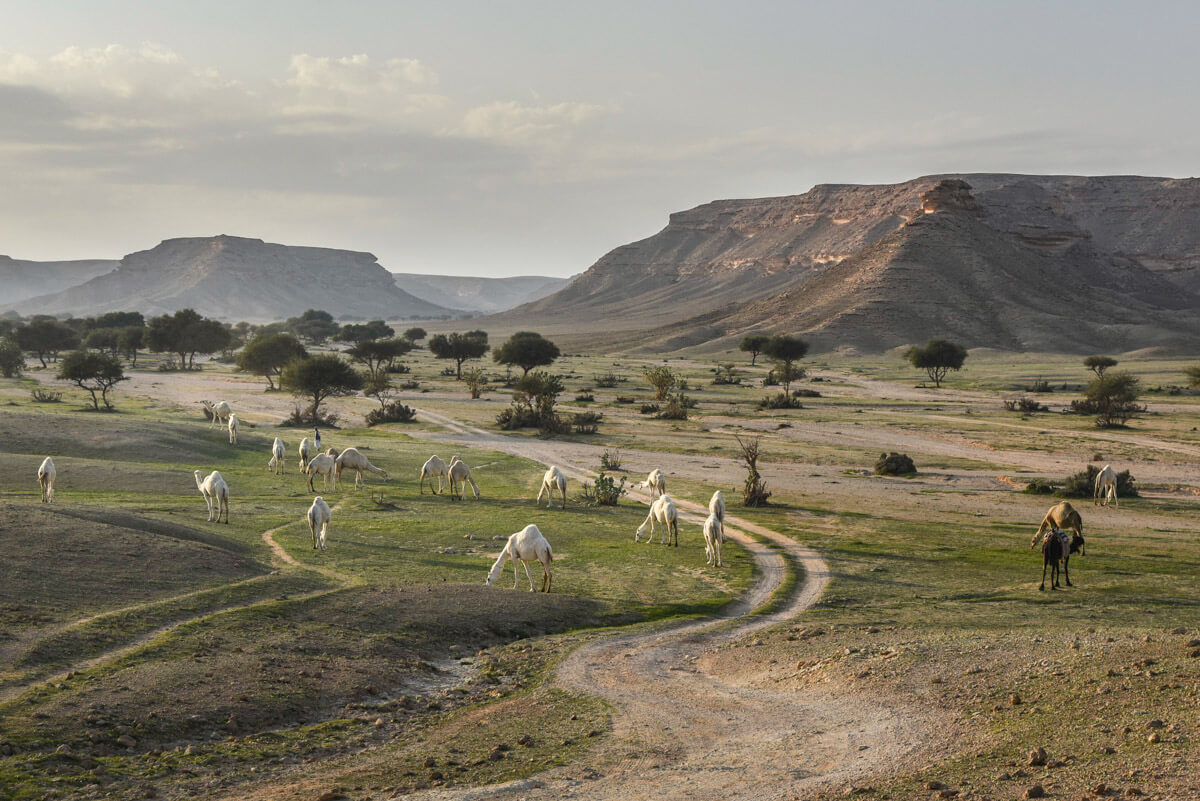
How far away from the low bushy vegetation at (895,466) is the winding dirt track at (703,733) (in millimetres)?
25609

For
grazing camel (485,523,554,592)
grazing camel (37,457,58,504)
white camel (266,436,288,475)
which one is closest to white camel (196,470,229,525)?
grazing camel (37,457,58,504)

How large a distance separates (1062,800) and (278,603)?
1317 centimetres

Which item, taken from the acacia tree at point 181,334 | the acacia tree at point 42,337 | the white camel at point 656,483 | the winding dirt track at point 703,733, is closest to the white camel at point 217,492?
the white camel at point 656,483

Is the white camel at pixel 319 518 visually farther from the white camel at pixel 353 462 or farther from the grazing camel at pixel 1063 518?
the grazing camel at pixel 1063 518

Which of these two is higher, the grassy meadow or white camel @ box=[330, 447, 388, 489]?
white camel @ box=[330, 447, 388, 489]

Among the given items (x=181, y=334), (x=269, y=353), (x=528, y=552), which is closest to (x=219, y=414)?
(x=269, y=353)

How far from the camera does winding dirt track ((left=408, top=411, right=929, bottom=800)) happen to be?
10773 mm

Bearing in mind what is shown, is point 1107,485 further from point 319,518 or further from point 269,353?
point 269,353

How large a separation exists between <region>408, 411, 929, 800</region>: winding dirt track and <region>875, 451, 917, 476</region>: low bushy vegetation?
84.0 ft

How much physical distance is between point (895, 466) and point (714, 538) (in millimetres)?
20992

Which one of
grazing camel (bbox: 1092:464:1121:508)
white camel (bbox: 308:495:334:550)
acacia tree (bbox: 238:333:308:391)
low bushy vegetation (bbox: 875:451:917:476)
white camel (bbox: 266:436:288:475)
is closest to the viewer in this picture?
white camel (bbox: 308:495:334:550)

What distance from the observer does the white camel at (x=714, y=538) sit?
78.8 ft

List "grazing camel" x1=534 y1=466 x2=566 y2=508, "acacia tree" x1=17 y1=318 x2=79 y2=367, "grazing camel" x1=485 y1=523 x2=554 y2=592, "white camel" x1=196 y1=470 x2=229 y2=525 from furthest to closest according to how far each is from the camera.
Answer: "acacia tree" x1=17 y1=318 x2=79 y2=367
"grazing camel" x1=534 y1=466 x2=566 y2=508
"white camel" x1=196 y1=470 x2=229 y2=525
"grazing camel" x1=485 y1=523 x2=554 y2=592

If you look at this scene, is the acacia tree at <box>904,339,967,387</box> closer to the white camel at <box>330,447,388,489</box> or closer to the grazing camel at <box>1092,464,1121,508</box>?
the grazing camel at <box>1092,464,1121,508</box>
